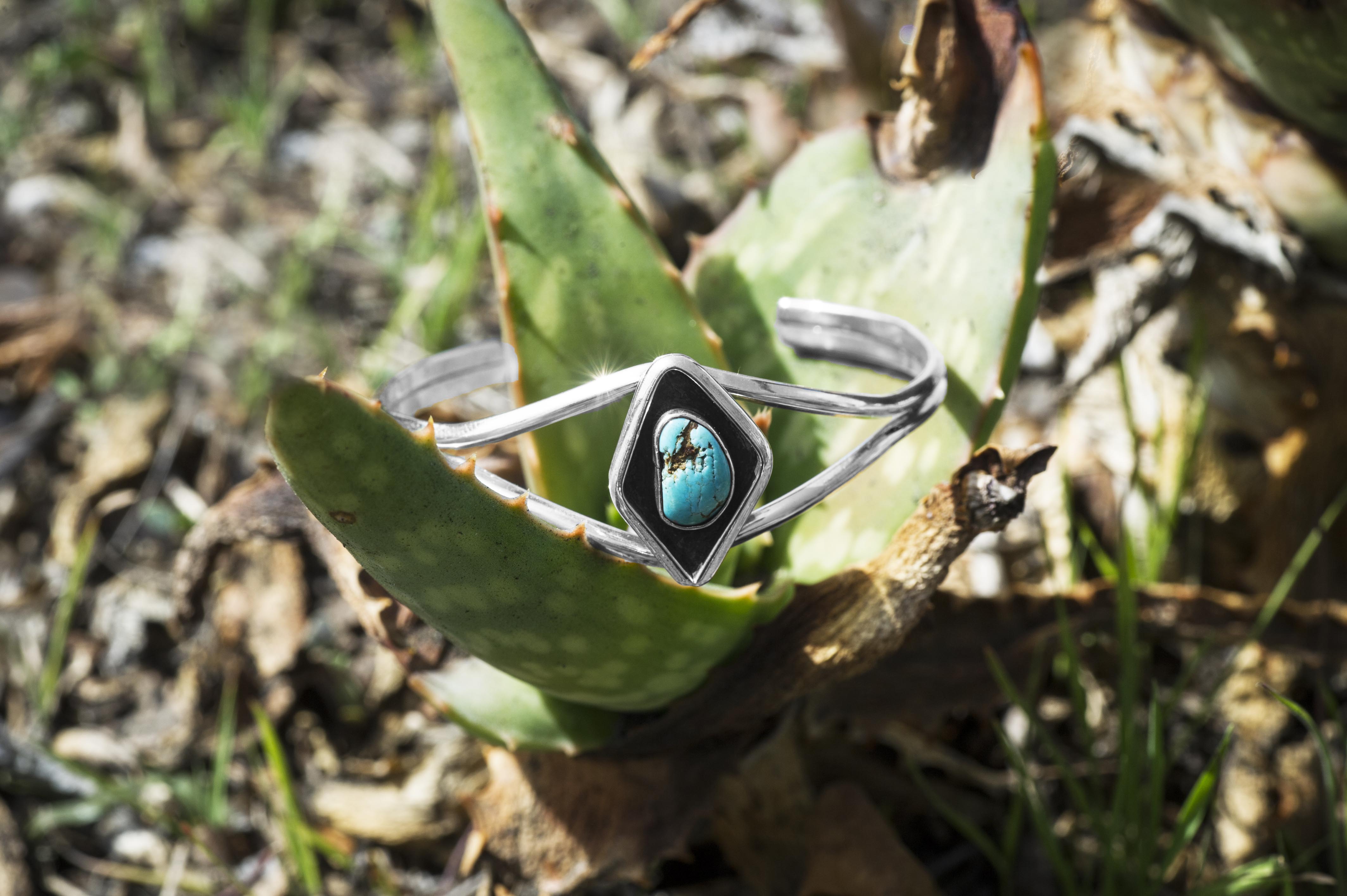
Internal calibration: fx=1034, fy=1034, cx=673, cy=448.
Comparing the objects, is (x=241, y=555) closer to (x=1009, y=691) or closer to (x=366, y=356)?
(x=366, y=356)

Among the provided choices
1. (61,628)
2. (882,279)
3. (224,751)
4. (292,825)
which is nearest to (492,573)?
(882,279)

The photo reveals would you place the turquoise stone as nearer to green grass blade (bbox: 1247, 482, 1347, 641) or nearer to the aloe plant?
the aloe plant

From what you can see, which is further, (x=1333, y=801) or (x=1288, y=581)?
(x=1288, y=581)

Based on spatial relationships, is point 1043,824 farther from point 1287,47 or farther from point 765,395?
point 1287,47

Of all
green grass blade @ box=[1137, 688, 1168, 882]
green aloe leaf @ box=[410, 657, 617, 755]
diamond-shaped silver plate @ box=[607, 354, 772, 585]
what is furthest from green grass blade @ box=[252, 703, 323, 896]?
green grass blade @ box=[1137, 688, 1168, 882]

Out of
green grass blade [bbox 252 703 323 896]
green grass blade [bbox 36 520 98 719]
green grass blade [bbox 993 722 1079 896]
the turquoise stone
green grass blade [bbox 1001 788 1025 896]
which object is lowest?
green grass blade [bbox 36 520 98 719]

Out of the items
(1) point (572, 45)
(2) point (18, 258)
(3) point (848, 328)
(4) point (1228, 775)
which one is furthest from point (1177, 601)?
(2) point (18, 258)
